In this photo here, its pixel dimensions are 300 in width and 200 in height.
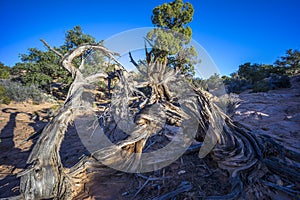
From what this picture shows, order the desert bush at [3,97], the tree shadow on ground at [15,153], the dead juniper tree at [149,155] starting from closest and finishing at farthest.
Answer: the dead juniper tree at [149,155], the tree shadow on ground at [15,153], the desert bush at [3,97]

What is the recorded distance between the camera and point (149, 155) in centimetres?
266

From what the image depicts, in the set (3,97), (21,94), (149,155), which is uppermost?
(21,94)

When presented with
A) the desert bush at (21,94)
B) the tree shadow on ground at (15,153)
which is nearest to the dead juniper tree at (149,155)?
the tree shadow on ground at (15,153)

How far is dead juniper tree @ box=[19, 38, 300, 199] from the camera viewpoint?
5.04 feet

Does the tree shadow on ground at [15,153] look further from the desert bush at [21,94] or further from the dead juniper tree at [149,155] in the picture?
the desert bush at [21,94]

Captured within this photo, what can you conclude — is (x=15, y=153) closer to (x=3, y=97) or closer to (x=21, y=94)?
(x=3, y=97)

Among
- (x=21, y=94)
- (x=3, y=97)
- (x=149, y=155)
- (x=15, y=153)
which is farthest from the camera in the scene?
(x=21, y=94)

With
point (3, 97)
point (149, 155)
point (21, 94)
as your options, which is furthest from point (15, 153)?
point (21, 94)

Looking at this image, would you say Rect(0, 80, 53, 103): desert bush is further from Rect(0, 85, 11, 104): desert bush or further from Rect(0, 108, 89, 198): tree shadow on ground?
Rect(0, 108, 89, 198): tree shadow on ground

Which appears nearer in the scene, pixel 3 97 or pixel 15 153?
pixel 15 153

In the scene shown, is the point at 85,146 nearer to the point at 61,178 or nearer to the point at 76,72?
the point at 61,178

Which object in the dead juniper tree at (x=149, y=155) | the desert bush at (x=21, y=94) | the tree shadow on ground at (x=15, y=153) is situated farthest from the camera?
the desert bush at (x=21, y=94)

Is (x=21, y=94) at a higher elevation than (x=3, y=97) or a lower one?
higher

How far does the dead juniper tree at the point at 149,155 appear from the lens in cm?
154
